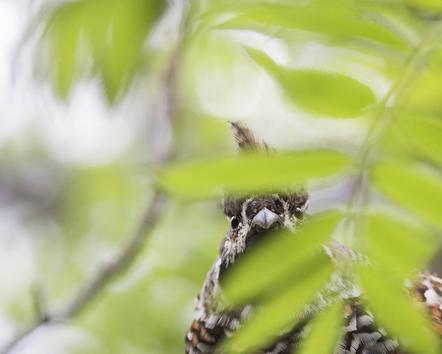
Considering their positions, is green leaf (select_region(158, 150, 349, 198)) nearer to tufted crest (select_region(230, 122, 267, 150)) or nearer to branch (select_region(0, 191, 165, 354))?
tufted crest (select_region(230, 122, 267, 150))

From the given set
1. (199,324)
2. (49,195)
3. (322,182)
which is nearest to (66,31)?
(322,182)

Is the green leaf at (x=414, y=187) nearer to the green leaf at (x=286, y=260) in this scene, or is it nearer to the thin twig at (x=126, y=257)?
the green leaf at (x=286, y=260)

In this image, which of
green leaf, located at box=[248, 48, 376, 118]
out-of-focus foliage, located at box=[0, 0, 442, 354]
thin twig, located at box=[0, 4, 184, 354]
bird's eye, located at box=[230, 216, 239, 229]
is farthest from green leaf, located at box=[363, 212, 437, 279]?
thin twig, located at box=[0, 4, 184, 354]

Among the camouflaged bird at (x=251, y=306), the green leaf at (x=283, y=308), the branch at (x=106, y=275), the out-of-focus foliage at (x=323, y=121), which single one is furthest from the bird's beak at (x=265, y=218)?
the branch at (x=106, y=275)

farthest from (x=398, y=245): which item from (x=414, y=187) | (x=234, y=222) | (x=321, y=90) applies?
(x=234, y=222)

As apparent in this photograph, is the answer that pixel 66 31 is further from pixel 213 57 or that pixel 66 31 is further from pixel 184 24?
pixel 213 57
